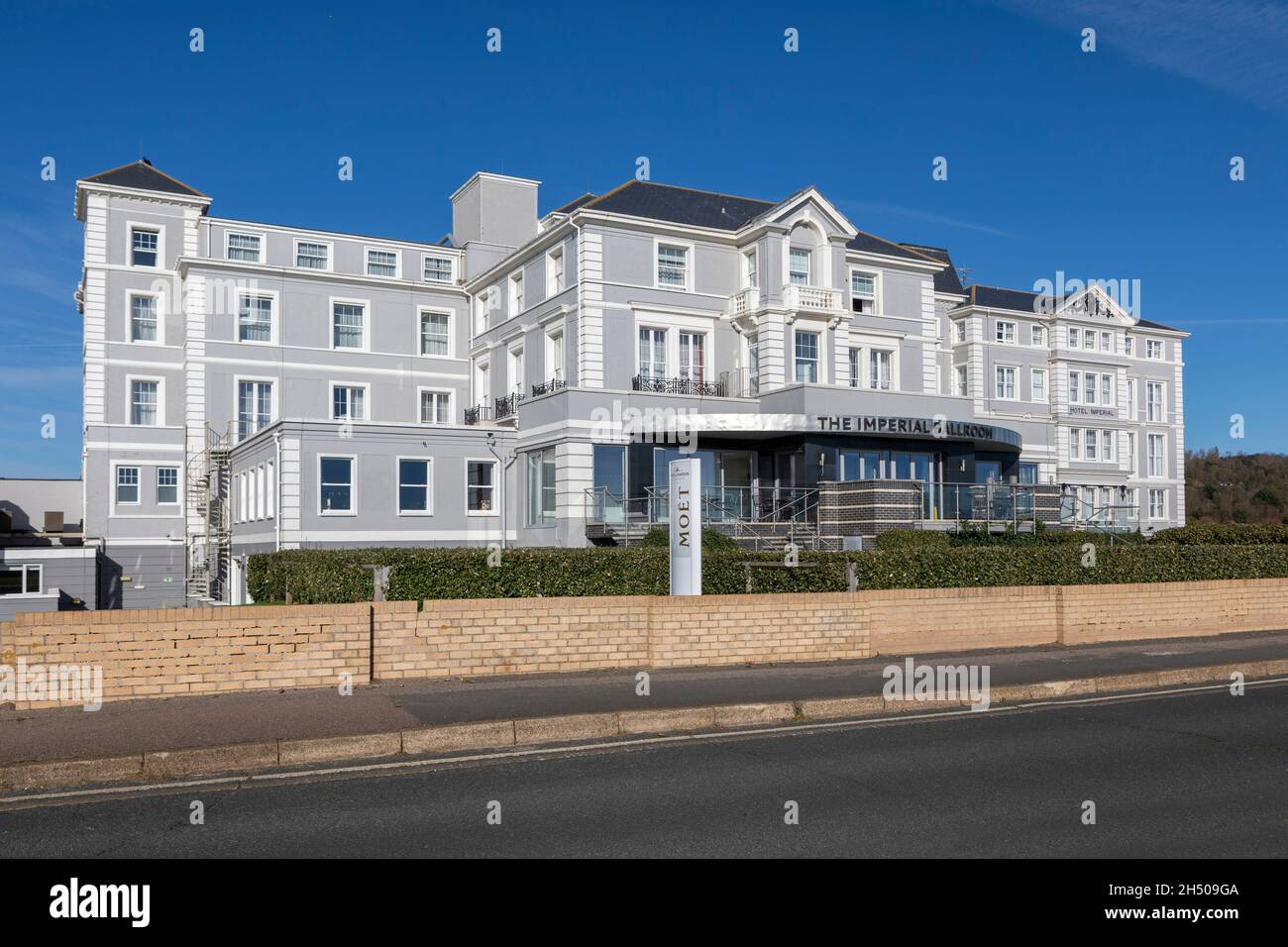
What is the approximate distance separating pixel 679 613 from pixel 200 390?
32.0 metres

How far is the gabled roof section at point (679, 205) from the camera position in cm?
3594

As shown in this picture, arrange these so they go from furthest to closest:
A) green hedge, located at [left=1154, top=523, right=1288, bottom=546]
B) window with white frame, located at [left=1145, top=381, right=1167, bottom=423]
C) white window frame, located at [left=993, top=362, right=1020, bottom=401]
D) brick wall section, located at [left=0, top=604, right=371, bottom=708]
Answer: window with white frame, located at [left=1145, top=381, right=1167, bottom=423], white window frame, located at [left=993, top=362, right=1020, bottom=401], green hedge, located at [left=1154, top=523, right=1288, bottom=546], brick wall section, located at [left=0, top=604, right=371, bottom=708]

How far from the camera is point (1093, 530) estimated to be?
2964cm

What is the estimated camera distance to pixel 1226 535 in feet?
99.8

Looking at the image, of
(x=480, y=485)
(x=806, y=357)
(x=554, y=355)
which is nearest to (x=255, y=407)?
(x=480, y=485)

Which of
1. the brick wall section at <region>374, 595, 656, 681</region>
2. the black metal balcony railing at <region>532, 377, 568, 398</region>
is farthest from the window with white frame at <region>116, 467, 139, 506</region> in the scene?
the brick wall section at <region>374, 595, 656, 681</region>

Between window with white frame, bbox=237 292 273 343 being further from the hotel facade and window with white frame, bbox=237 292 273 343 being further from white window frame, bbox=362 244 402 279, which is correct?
white window frame, bbox=362 244 402 279

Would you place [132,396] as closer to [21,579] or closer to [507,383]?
[21,579]

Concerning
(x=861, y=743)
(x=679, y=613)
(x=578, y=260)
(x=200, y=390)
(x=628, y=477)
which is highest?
(x=578, y=260)

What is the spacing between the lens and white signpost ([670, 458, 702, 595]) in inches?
606

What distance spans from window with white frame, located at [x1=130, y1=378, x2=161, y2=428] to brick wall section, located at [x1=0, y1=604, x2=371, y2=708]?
34.6 meters

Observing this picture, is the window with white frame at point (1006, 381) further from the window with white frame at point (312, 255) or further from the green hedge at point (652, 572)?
the green hedge at point (652, 572)
